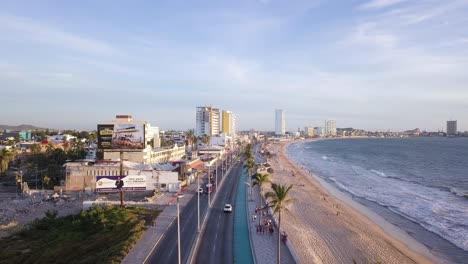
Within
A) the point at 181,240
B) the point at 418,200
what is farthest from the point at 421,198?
the point at 181,240

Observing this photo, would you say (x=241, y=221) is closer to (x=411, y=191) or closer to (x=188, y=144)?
(x=411, y=191)

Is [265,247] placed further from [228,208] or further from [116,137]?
[116,137]

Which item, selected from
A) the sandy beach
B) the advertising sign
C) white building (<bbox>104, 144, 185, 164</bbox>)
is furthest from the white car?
white building (<bbox>104, 144, 185, 164</bbox>)

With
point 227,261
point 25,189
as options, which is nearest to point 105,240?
point 227,261

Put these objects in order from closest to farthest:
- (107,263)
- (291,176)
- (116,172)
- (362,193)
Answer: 1. (107,263)
2. (116,172)
3. (362,193)
4. (291,176)

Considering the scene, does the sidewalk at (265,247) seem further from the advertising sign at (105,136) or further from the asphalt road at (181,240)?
the advertising sign at (105,136)

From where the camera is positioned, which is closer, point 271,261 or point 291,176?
point 271,261
